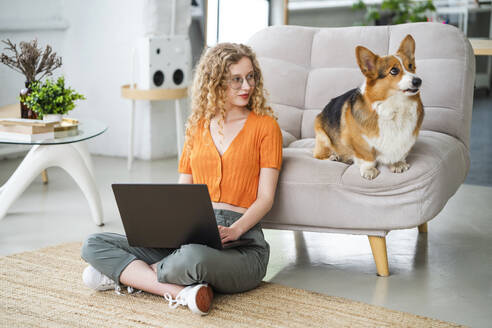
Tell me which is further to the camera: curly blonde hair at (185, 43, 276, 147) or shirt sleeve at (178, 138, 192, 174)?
shirt sleeve at (178, 138, 192, 174)

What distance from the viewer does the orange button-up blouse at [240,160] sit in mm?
2250

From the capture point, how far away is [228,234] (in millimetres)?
2125

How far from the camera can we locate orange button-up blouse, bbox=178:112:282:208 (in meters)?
2.25

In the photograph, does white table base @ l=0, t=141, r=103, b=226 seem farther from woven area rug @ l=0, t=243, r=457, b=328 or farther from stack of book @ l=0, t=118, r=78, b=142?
woven area rug @ l=0, t=243, r=457, b=328

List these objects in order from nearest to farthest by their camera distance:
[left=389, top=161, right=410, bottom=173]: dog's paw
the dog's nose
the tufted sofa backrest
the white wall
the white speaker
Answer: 1. the dog's nose
2. [left=389, top=161, right=410, bottom=173]: dog's paw
3. the tufted sofa backrest
4. the white speaker
5. the white wall

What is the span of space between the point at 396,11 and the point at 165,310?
3.24 m

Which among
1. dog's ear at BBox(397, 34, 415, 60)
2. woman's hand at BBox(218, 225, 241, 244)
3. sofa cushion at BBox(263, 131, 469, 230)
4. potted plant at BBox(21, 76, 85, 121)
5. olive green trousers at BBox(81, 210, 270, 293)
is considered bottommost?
olive green trousers at BBox(81, 210, 270, 293)

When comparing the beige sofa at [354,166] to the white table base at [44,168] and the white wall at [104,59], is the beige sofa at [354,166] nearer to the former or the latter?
the white table base at [44,168]

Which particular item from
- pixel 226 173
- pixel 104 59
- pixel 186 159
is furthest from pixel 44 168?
pixel 104 59

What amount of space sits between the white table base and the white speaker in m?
1.48

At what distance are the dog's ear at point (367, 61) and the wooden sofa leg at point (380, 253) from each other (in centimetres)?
63

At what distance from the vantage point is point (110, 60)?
506 cm

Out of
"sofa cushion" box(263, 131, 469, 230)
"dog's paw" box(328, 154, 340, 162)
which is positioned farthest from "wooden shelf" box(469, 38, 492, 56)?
"dog's paw" box(328, 154, 340, 162)

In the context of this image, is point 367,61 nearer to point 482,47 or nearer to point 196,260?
point 196,260
